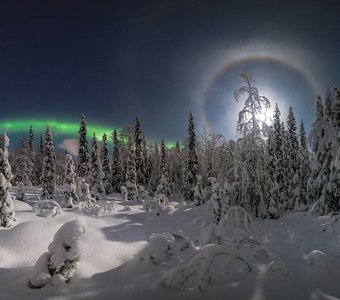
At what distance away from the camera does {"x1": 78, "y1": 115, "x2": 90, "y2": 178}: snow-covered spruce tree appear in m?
45.1

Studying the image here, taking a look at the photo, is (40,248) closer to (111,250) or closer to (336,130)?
(111,250)

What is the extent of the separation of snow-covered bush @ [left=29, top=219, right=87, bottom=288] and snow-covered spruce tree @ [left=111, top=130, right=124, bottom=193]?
51.0m

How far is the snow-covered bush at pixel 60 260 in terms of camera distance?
5609 millimetres

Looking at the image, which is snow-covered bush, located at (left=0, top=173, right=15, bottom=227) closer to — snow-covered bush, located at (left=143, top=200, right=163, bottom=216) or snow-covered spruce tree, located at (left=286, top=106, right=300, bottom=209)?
snow-covered bush, located at (left=143, top=200, right=163, bottom=216)

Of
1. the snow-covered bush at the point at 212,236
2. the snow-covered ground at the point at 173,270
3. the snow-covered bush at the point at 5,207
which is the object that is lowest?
the snow-covered ground at the point at 173,270

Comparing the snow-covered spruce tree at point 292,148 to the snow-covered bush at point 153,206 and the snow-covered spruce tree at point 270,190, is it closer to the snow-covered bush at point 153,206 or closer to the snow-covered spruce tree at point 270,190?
the snow-covered spruce tree at point 270,190

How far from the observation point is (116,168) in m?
57.2

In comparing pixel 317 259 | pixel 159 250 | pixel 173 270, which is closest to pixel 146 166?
pixel 159 250

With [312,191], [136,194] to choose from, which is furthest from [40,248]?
[136,194]

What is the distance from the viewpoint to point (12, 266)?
23.6 feet

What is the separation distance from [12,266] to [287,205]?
25098 millimetres

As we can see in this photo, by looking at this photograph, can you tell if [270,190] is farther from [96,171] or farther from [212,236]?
[96,171]

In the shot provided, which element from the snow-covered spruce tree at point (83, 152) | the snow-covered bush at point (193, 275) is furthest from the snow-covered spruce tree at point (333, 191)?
the snow-covered spruce tree at point (83, 152)

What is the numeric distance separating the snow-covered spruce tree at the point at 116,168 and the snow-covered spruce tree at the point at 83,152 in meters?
11.1
